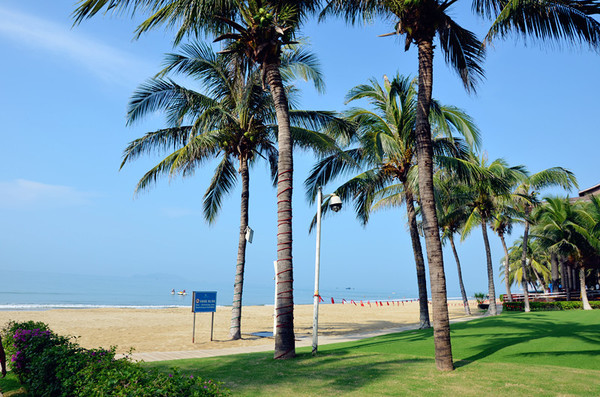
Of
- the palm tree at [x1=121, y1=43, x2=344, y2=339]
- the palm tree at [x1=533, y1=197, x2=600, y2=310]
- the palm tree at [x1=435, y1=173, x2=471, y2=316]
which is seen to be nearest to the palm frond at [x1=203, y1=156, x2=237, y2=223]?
the palm tree at [x1=121, y1=43, x2=344, y2=339]

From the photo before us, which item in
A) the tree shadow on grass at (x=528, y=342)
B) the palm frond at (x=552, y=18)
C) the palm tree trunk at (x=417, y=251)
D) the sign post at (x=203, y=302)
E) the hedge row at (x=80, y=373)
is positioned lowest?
the tree shadow on grass at (x=528, y=342)

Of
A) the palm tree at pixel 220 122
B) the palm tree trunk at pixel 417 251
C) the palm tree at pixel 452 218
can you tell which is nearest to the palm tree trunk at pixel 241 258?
the palm tree at pixel 220 122

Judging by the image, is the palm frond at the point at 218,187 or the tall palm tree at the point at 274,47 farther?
the palm frond at the point at 218,187

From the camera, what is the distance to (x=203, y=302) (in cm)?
1658

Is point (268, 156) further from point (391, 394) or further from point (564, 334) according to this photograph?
point (391, 394)

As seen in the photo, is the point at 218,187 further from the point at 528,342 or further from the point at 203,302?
the point at 528,342

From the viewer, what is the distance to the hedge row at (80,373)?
399 centimetres

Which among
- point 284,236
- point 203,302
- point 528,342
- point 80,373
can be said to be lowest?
point 528,342

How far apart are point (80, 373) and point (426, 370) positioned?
5.96m

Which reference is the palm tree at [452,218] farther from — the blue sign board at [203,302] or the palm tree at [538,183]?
the blue sign board at [203,302]

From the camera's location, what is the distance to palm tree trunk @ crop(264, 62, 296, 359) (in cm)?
1014

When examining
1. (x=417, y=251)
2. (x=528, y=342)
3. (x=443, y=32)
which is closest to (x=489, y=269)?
(x=417, y=251)

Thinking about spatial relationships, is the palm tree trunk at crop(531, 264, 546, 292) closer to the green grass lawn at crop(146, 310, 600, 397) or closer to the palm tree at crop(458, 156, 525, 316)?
the palm tree at crop(458, 156, 525, 316)

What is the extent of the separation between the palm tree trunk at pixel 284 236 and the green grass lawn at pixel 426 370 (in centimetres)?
52
